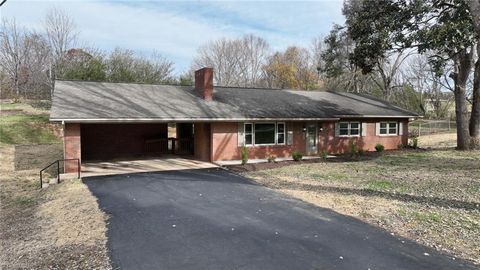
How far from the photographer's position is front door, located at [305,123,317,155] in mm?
19203

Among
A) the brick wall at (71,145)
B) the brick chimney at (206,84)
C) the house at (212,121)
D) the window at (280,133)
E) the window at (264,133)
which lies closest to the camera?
the brick wall at (71,145)

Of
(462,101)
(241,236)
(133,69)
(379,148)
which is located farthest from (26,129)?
(462,101)

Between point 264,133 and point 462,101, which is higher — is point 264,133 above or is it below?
below

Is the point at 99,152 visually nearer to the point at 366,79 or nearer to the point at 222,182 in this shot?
the point at 222,182

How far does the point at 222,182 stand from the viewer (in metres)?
12.2

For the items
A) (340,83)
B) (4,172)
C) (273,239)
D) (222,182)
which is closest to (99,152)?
(4,172)

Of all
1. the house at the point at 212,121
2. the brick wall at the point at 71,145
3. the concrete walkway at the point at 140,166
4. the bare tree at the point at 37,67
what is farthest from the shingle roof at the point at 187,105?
the bare tree at the point at 37,67

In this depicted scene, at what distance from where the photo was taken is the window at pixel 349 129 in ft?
67.4

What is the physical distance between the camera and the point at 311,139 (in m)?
19.4

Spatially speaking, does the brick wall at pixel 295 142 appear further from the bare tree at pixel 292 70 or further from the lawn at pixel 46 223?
the bare tree at pixel 292 70

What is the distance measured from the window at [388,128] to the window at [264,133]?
789 cm

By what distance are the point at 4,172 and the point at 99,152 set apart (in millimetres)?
4491

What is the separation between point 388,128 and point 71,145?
17744mm

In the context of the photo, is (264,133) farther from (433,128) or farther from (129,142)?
(433,128)
